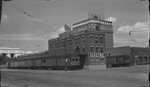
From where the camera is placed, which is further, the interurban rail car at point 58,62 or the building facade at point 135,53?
the building facade at point 135,53

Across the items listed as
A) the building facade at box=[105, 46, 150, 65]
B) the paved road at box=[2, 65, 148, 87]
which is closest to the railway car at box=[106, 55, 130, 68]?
the building facade at box=[105, 46, 150, 65]

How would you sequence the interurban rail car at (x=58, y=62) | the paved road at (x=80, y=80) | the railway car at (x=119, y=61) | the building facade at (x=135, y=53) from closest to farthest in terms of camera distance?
the paved road at (x=80, y=80) → the interurban rail car at (x=58, y=62) → the railway car at (x=119, y=61) → the building facade at (x=135, y=53)

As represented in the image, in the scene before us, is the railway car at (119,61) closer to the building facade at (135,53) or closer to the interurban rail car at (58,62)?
the building facade at (135,53)

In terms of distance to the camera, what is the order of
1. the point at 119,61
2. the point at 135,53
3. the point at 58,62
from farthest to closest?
1. the point at 135,53
2. the point at 119,61
3. the point at 58,62

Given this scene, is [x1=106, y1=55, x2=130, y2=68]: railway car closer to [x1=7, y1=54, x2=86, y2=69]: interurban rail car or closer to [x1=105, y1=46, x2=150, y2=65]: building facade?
[x1=105, y1=46, x2=150, y2=65]: building facade

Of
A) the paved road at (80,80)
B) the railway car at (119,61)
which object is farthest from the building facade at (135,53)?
the paved road at (80,80)

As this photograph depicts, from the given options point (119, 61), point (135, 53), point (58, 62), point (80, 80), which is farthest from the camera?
point (135, 53)

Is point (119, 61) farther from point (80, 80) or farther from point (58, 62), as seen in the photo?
point (80, 80)

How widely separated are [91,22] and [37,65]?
68.8m

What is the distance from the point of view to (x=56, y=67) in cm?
5894

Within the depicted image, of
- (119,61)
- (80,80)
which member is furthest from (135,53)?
(80,80)

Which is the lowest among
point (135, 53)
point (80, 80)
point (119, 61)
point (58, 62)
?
point (119, 61)

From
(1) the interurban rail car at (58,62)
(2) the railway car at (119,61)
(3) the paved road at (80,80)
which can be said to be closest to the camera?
(3) the paved road at (80,80)

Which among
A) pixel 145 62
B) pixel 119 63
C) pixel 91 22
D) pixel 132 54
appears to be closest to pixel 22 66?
Result: pixel 119 63
